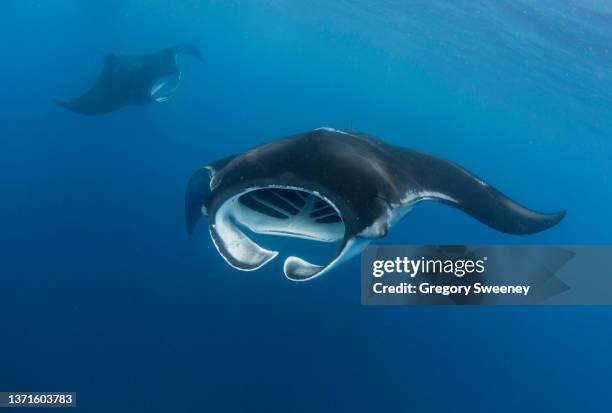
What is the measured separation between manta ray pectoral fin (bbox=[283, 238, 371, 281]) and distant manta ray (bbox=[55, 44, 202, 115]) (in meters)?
8.29

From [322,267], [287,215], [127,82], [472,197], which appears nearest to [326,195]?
[322,267]

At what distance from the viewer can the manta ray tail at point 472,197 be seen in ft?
12.6

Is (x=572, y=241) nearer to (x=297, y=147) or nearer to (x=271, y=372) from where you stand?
(x=271, y=372)

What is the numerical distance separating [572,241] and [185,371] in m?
20.7

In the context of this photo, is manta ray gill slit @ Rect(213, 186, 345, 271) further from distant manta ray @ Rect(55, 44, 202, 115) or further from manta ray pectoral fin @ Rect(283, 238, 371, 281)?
distant manta ray @ Rect(55, 44, 202, 115)

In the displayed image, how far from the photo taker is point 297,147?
3.39m

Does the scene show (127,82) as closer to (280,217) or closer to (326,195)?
(280,217)

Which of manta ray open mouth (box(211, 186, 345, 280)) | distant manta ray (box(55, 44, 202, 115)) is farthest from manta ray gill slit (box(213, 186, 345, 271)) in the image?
distant manta ray (box(55, 44, 202, 115))

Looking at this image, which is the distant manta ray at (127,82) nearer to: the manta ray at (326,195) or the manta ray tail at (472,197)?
the manta ray at (326,195)
